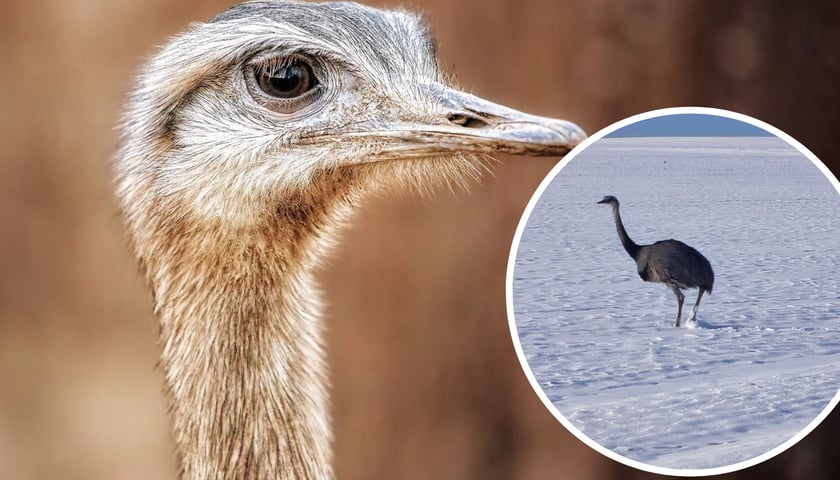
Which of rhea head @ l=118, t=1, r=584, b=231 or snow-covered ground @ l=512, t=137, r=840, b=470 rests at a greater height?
rhea head @ l=118, t=1, r=584, b=231

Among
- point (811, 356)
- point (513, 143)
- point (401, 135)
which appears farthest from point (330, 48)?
point (811, 356)

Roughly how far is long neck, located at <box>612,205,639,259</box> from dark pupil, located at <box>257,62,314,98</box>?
45cm

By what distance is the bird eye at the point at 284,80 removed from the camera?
1050 millimetres

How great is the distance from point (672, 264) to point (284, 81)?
0.56m

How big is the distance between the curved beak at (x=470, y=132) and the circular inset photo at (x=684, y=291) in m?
0.21

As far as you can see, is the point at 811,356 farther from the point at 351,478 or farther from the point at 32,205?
the point at 32,205

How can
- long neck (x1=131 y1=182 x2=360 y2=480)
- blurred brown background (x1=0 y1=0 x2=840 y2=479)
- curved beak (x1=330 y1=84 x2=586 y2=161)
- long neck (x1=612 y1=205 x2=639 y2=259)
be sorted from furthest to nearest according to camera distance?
blurred brown background (x1=0 y1=0 x2=840 y2=479)
long neck (x1=612 y1=205 x2=639 y2=259)
long neck (x1=131 y1=182 x2=360 y2=480)
curved beak (x1=330 y1=84 x2=586 y2=161)

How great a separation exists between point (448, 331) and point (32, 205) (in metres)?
0.77

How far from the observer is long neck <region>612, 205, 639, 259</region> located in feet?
3.97

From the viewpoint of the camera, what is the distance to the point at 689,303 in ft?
4.07

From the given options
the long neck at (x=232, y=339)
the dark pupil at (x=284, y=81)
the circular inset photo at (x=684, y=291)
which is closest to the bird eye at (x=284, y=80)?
the dark pupil at (x=284, y=81)

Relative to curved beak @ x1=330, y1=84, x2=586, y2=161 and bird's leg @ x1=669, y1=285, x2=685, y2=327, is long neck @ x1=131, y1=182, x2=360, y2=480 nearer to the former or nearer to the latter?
curved beak @ x1=330, y1=84, x2=586, y2=161

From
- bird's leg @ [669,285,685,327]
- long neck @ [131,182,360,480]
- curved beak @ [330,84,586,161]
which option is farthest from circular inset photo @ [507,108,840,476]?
long neck @ [131,182,360,480]

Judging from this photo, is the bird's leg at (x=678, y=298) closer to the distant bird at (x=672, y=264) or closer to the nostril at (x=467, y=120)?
the distant bird at (x=672, y=264)
